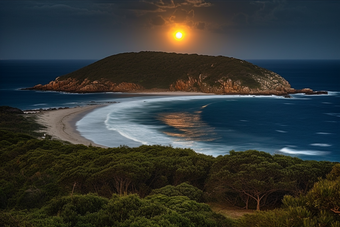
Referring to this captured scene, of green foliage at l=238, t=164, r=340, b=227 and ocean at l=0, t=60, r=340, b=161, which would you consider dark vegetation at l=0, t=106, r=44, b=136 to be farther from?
green foliage at l=238, t=164, r=340, b=227

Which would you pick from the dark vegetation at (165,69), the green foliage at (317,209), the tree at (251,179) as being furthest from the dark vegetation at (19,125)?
the dark vegetation at (165,69)

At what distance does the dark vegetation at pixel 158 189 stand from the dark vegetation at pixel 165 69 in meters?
90.8

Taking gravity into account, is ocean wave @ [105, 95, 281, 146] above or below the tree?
below

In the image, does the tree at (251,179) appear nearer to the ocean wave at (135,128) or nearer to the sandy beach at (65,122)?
the sandy beach at (65,122)

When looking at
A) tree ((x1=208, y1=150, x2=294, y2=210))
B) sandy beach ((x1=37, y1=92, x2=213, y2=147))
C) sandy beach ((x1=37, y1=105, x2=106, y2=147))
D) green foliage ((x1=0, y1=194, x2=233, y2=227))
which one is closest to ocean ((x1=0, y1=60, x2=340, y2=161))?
sandy beach ((x1=37, y1=92, x2=213, y2=147))

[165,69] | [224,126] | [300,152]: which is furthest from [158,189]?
[165,69]

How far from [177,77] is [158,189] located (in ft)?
358

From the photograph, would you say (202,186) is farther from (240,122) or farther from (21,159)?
(240,122)

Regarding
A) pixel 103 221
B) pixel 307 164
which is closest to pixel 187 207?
pixel 103 221

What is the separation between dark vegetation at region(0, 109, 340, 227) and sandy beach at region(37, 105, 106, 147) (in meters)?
17.1

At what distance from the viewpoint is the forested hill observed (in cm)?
10812

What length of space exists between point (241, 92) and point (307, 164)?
292 feet

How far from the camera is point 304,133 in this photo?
4878 cm

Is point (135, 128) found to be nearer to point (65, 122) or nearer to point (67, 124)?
point (67, 124)
